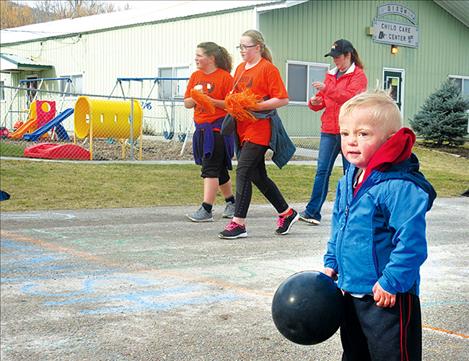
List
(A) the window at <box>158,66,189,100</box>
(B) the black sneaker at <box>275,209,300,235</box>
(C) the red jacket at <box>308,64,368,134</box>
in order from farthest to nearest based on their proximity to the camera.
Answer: (A) the window at <box>158,66,189,100</box> → (C) the red jacket at <box>308,64,368,134</box> → (B) the black sneaker at <box>275,209,300,235</box>

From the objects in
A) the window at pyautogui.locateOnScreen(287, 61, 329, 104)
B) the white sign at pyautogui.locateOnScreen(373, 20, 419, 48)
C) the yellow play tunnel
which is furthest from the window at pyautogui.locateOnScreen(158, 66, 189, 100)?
the yellow play tunnel

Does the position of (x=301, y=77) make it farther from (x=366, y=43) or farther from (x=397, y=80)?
(x=397, y=80)

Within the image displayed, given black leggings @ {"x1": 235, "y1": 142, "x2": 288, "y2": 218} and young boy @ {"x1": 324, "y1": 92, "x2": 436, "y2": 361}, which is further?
black leggings @ {"x1": 235, "y1": 142, "x2": 288, "y2": 218}

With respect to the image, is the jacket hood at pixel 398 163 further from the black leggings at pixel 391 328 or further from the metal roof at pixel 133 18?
Answer: the metal roof at pixel 133 18

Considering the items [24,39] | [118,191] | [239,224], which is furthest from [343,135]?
[24,39]

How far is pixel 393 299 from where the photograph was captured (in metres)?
2.78

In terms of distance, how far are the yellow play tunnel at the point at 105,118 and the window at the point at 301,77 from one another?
6698 mm

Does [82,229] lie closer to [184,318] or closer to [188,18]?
[184,318]

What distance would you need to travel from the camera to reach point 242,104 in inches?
282

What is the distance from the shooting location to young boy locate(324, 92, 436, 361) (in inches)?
108

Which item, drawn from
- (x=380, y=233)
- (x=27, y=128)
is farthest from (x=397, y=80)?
(x=380, y=233)

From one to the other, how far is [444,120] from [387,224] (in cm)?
2113

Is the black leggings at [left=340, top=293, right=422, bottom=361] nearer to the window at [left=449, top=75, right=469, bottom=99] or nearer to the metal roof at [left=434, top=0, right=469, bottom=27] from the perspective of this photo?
the metal roof at [left=434, top=0, right=469, bottom=27]

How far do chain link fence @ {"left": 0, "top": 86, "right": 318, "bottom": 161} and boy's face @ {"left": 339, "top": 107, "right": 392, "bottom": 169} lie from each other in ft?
41.7
